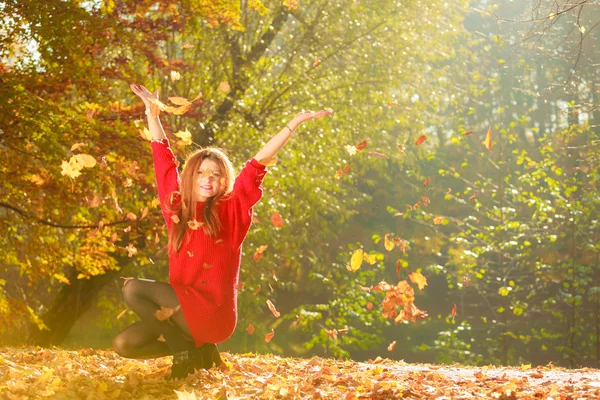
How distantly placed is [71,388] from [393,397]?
1954 millimetres

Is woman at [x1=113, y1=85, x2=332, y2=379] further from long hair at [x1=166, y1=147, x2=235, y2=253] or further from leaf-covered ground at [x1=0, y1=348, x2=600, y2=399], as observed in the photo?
leaf-covered ground at [x1=0, y1=348, x2=600, y2=399]

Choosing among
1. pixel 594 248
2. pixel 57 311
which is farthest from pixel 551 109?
pixel 57 311

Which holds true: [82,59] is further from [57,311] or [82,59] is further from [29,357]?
[57,311]

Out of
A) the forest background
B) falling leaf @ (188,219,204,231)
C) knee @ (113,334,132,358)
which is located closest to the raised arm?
falling leaf @ (188,219,204,231)

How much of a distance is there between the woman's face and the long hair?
2 centimetres

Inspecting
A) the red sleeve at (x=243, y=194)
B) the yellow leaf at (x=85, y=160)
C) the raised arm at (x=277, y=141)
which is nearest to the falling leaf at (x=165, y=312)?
the red sleeve at (x=243, y=194)

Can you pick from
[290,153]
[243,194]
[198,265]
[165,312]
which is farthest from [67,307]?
[243,194]

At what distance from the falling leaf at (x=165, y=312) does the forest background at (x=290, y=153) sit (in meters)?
1.18

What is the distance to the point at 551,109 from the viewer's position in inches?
744

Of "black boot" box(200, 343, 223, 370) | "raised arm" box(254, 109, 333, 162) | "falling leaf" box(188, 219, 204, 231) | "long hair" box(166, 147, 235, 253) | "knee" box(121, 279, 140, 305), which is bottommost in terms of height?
"black boot" box(200, 343, 223, 370)

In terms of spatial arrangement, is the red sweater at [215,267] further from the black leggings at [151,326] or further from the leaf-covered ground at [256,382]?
the leaf-covered ground at [256,382]

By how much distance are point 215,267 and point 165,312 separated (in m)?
0.41

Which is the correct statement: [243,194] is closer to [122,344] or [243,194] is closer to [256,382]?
[122,344]

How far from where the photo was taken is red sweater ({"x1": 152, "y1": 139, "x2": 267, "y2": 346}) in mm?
4348
